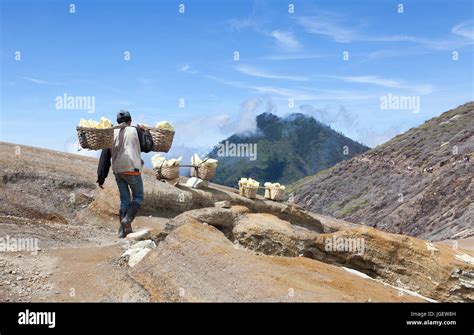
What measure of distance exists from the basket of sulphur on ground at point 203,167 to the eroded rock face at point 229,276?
7.10 metres

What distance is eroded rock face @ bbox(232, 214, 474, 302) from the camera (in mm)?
12664

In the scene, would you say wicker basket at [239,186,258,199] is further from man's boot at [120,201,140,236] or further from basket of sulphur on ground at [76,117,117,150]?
basket of sulphur on ground at [76,117,117,150]

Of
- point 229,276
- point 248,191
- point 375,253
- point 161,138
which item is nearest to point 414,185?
point 248,191

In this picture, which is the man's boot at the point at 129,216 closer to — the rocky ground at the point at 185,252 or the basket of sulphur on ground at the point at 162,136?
the rocky ground at the point at 185,252

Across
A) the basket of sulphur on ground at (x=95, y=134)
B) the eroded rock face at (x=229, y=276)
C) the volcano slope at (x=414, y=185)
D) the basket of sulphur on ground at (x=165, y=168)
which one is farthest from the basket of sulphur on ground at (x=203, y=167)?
the volcano slope at (x=414, y=185)

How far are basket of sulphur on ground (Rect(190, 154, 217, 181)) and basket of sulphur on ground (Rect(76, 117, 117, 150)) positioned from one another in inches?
255

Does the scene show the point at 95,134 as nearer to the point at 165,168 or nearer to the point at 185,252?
the point at 185,252

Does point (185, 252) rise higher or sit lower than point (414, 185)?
higher

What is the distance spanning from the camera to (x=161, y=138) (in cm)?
1324

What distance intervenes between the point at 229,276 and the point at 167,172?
9128mm

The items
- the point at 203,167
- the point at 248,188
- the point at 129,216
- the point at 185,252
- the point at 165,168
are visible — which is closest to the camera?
the point at 185,252

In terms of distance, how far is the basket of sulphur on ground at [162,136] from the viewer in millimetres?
13113
